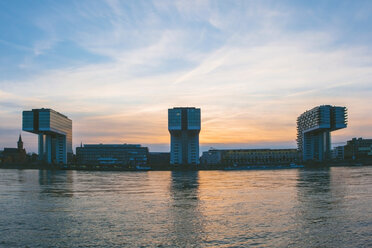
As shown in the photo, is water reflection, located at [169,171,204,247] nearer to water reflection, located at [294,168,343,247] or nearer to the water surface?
the water surface

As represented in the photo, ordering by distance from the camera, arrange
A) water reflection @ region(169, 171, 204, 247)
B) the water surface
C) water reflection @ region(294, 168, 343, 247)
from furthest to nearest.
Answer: water reflection @ region(169, 171, 204, 247) < water reflection @ region(294, 168, 343, 247) < the water surface

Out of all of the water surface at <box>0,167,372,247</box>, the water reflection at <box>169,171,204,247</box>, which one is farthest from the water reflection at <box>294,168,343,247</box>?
the water reflection at <box>169,171,204,247</box>

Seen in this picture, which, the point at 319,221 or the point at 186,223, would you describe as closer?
the point at 186,223

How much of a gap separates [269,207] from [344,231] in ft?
36.2

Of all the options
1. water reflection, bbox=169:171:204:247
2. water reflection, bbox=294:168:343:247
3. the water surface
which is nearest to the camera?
the water surface

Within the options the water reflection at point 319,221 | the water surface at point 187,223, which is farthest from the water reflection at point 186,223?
the water reflection at point 319,221

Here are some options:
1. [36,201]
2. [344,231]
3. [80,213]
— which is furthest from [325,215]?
[36,201]

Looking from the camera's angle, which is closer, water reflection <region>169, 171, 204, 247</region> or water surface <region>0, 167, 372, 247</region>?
water surface <region>0, 167, 372, 247</region>

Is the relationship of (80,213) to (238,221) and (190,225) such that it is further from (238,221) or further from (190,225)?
(238,221)

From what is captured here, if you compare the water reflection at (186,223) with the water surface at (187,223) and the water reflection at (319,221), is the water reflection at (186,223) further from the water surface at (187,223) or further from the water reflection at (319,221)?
the water reflection at (319,221)

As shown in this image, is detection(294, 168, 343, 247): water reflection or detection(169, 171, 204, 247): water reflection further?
detection(169, 171, 204, 247): water reflection

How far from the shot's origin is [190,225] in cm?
2628

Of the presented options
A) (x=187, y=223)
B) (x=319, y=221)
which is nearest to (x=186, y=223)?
(x=187, y=223)

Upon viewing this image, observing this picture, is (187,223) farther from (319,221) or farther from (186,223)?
(319,221)
